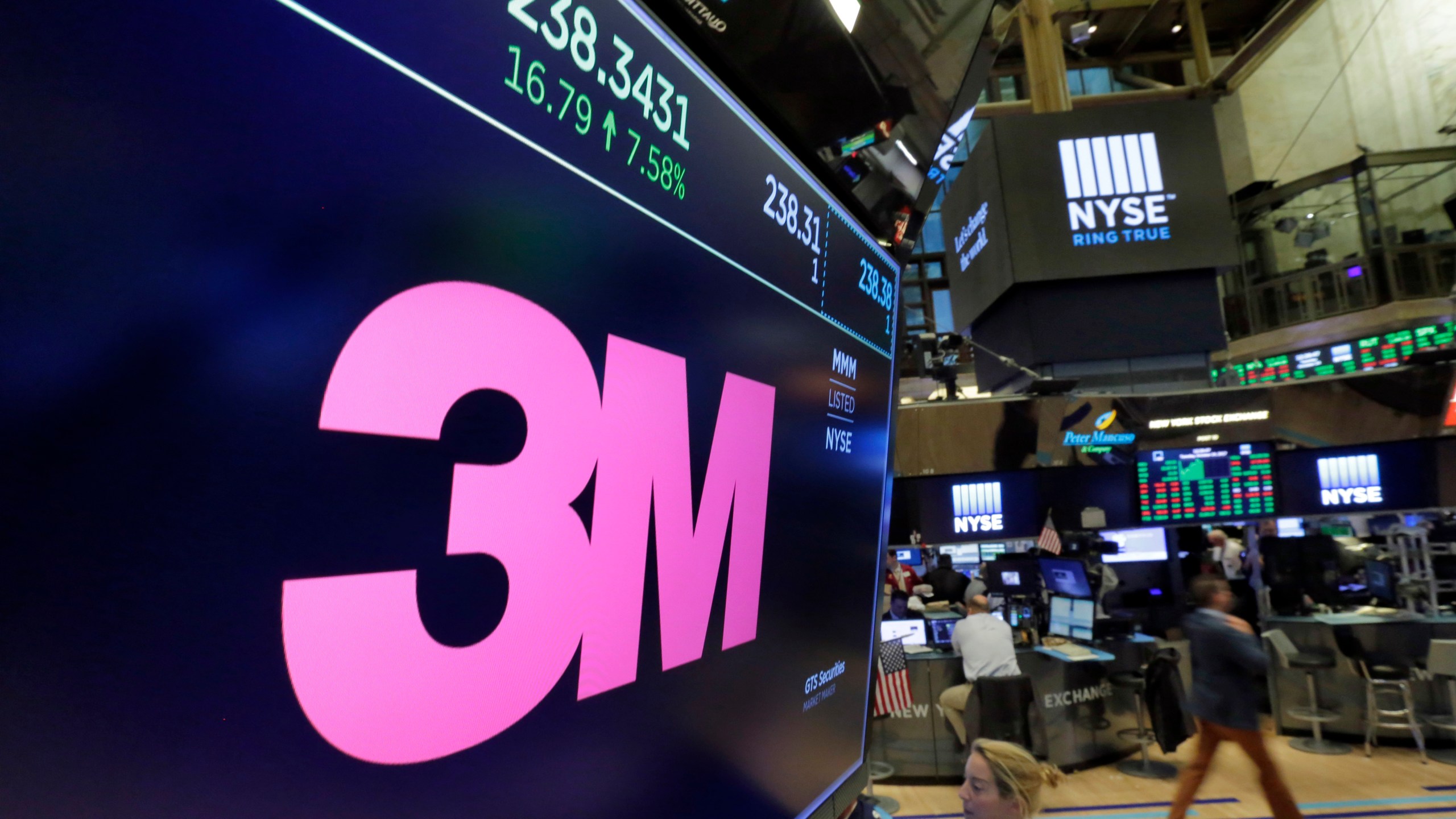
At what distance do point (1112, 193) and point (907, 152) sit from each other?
252 inches

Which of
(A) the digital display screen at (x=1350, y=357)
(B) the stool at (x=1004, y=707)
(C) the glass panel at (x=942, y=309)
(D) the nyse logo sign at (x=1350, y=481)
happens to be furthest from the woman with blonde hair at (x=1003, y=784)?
(C) the glass panel at (x=942, y=309)

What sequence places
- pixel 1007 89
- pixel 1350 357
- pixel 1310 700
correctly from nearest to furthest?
pixel 1310 700 → pixel 1350 357 → pixel 1007 89

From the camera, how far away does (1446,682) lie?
616cm

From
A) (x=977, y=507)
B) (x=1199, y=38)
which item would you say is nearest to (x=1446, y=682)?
(x=977, y=507)

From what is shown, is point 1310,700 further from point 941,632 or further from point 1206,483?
point 941,632

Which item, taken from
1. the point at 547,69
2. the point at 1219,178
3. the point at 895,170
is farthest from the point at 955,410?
the point at 547,69

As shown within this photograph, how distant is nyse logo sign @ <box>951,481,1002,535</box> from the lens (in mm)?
7285

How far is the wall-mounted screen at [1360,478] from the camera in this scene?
22.5 ft

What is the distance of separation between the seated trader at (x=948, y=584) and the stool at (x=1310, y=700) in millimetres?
2783

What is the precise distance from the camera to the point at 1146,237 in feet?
23.5

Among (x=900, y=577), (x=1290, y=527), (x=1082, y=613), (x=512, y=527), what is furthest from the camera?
(x=1290, y=527)

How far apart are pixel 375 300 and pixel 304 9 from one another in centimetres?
23

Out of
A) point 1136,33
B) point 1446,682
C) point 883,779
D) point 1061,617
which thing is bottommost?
point 883,779

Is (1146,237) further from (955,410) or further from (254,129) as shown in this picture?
(254,129)
